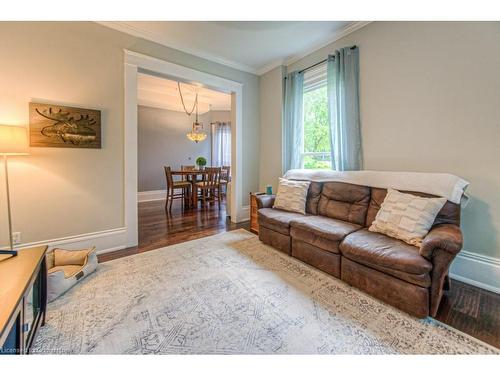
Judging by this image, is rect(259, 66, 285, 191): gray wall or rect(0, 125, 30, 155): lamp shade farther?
rect(259, 66, 285, 191): gray wall

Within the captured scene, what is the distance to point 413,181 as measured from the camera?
2143mm

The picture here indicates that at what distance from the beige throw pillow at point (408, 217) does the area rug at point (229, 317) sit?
60cm

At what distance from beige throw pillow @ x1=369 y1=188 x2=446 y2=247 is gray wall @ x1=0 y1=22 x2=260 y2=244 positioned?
10.2 ft

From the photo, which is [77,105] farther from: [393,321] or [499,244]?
[499,244]

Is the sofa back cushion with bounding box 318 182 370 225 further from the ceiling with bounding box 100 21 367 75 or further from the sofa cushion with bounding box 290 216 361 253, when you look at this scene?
the ceiling with bounding box 100 21 367 75

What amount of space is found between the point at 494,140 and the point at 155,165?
22.3 feet

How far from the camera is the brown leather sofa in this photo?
4.90 feet

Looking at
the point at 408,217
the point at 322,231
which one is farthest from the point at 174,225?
the point at 408,217

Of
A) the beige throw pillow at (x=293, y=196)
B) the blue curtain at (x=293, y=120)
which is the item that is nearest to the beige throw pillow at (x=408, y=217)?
the beige throw pillow at (x=293, y=196)

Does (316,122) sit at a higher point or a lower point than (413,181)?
higher

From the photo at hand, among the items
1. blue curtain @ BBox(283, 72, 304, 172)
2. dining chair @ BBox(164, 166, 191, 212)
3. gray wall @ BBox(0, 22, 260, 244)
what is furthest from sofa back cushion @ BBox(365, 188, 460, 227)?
dining chair @ BBox(164, 166, 191, 212)

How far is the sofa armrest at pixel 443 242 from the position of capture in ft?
4.71

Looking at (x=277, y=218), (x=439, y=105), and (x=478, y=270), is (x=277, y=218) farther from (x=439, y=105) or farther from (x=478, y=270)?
(x=439, y=105)

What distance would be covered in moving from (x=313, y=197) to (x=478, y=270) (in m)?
1.69
